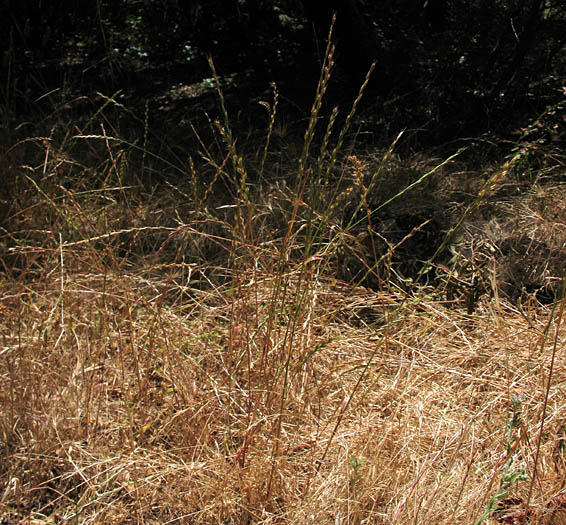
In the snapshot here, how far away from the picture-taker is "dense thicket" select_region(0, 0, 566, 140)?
3.88m

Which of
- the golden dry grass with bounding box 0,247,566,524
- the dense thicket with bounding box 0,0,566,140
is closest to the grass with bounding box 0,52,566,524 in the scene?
the golden dry grass with bounding box 0,247,566,524

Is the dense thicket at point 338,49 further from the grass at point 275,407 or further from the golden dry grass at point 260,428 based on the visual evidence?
the golden dry grass at point 260,428

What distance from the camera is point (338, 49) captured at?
13.9 ft

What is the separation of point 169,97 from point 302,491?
11.9ft

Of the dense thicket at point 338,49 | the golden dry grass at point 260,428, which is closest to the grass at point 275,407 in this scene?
the golden dry grass at point 260,428

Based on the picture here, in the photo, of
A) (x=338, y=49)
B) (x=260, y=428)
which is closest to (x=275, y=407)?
(x=260, y=428)

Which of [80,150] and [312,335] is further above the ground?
[312,335]

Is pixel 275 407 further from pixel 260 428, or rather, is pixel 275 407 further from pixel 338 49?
pixel 338 49

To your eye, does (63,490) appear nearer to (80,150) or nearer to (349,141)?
(80,150)

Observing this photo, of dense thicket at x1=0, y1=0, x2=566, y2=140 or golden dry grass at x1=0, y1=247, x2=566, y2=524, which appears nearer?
golden dry grass at x1=0, y1=247, x2=566, y2=524

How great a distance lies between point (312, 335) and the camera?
1.90 metres

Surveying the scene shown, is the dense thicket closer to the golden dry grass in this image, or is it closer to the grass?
the grass

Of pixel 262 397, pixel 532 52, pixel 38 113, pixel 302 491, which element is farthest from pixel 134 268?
pixel 532 52

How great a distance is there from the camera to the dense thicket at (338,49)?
3.88 meters
